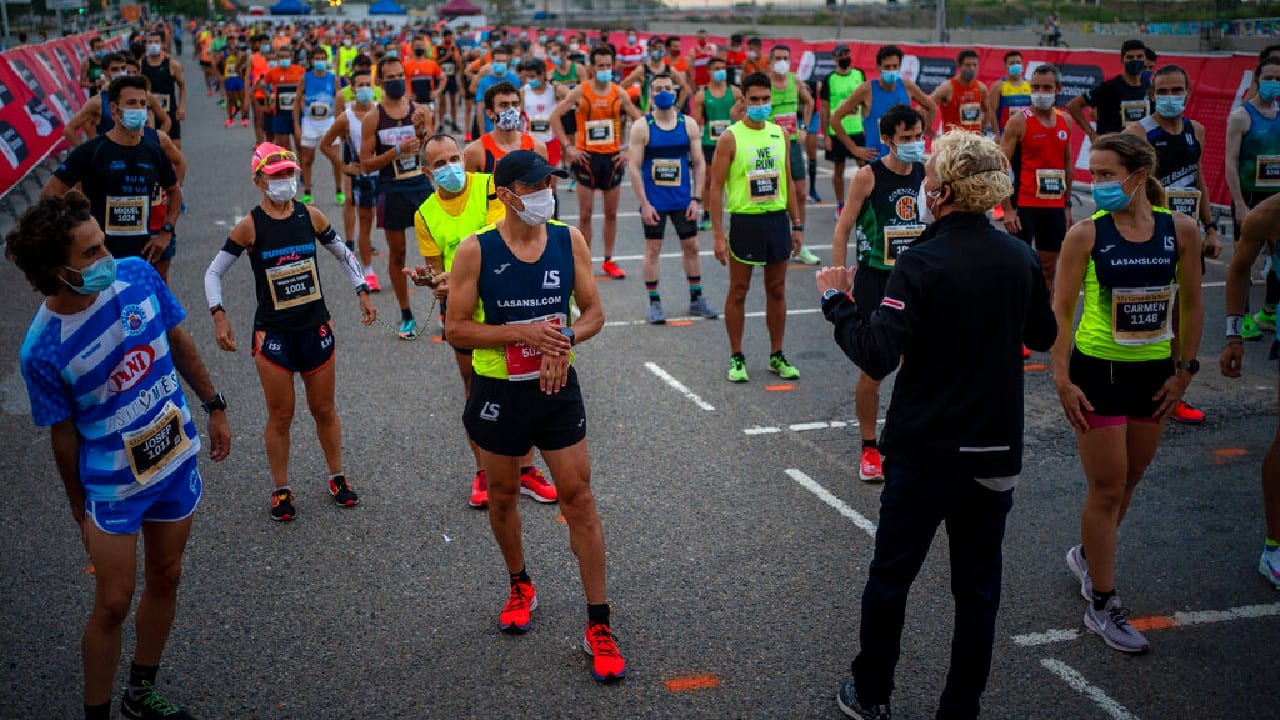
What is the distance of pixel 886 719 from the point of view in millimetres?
4129

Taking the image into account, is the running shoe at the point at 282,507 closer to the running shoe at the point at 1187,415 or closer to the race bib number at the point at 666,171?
the race bib number at the point at 666,171

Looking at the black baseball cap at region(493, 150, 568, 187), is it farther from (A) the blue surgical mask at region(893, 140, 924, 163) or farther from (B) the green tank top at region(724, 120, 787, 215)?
(B) the green tank top at region(724, 120, 787, 215)

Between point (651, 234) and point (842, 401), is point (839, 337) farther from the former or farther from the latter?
point (651, 234)

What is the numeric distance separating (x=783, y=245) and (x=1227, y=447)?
130 inches

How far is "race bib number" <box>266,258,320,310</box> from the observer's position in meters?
6.01

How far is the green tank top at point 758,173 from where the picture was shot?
8398 millimetres

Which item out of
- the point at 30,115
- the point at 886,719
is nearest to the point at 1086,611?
the point at 886,719

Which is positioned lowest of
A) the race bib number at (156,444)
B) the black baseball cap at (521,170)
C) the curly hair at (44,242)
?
the race bib number at (156,444)

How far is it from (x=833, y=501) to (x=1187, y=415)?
9.60 feet

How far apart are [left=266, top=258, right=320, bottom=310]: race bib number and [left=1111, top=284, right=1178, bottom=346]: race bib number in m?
4.06

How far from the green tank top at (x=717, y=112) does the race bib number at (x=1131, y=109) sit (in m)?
4.49

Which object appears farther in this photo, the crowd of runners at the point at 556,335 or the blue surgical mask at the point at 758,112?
the blue surgical mask at the point at 758,112

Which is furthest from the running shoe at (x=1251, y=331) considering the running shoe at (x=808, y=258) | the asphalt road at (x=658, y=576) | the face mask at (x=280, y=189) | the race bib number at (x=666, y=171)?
the face mask at (x=280, y=189)

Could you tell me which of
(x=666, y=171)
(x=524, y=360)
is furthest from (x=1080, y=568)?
(x=666, y=171)
